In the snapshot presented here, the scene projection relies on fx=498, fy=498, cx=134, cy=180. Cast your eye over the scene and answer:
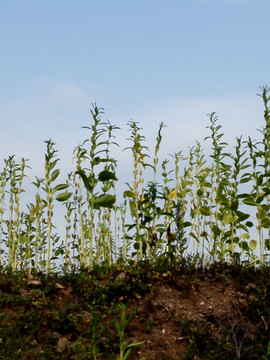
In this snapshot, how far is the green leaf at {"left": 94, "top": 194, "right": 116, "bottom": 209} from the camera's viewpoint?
262 inches

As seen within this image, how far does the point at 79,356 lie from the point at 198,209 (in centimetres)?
318

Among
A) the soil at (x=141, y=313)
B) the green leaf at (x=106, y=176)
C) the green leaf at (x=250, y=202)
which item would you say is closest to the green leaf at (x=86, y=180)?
the green leaf at (x=106, y=176)

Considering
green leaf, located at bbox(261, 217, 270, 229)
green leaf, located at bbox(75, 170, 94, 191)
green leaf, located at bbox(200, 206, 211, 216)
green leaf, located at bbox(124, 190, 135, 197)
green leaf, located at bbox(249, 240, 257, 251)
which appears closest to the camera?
green leaf, located at bbox(75, 170, 94, 191)

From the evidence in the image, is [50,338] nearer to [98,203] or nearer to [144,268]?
[144,268]

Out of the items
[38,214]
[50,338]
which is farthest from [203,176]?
[50,338]

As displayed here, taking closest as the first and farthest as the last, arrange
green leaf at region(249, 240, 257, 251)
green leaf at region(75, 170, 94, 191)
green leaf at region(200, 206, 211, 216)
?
green leaf at region(75, 170, 94, 191) → green leaf at region(249, 240, 257, 251) → green leaf at region(200, 206, 211, 216)

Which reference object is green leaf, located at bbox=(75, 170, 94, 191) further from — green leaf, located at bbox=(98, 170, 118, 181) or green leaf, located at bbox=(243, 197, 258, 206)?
green leaf, located at bbox=(243, 197, 258, 206)

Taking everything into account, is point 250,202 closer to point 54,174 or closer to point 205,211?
point 205,211

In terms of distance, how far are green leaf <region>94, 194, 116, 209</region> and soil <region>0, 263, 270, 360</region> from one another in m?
0.86

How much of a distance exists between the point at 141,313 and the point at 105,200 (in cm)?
170

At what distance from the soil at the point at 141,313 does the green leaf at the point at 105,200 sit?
2.84 ft

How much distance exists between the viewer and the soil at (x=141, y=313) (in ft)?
16.6

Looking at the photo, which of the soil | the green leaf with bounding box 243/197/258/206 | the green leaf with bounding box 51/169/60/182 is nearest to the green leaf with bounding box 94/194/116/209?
the green leaf with bounding box 51/169/60/182

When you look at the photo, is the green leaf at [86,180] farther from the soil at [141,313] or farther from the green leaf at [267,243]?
the green leaf at [267,243]
